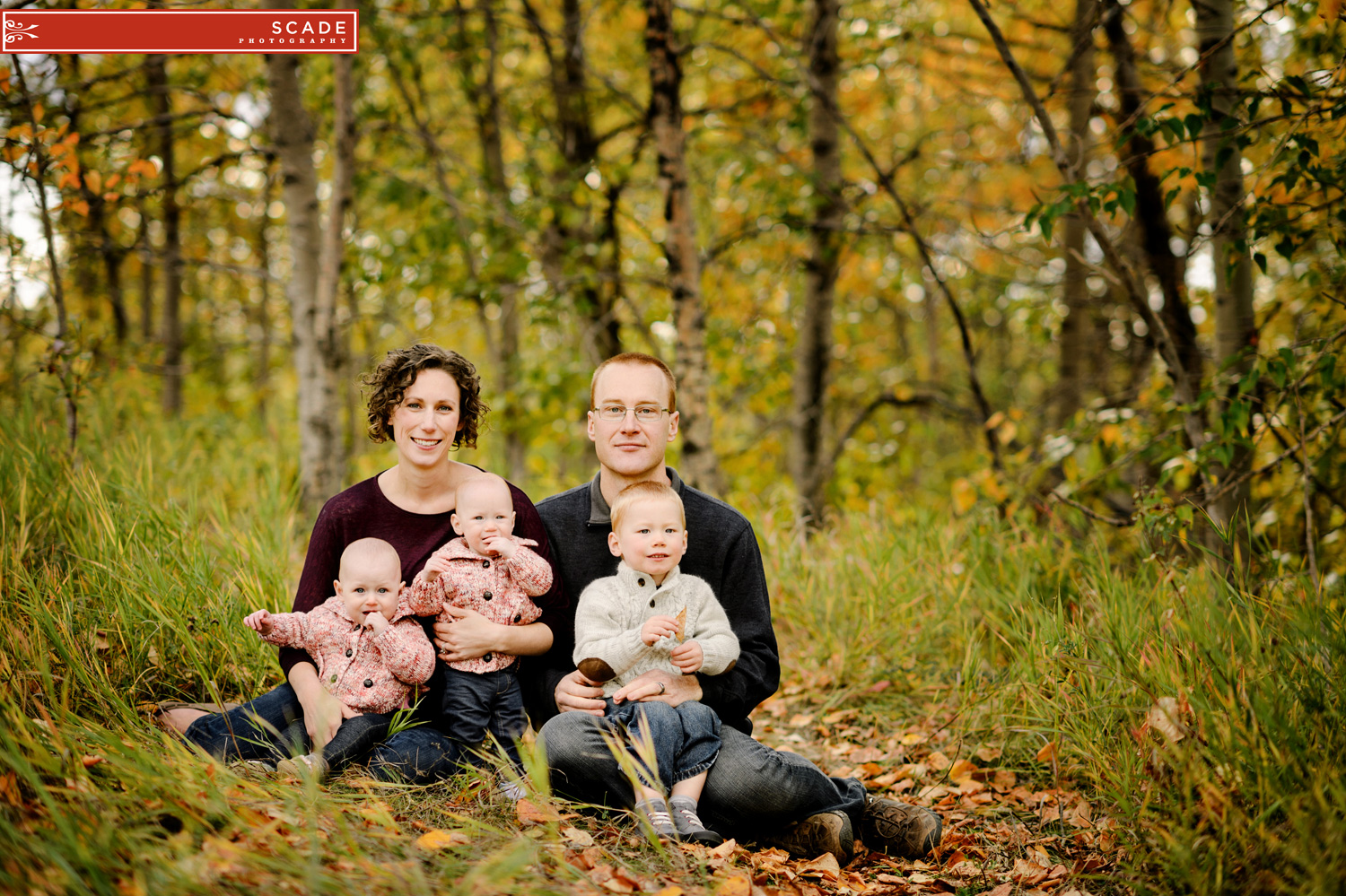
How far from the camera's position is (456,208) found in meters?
6.35

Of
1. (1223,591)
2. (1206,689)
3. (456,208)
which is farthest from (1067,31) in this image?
(456,208)

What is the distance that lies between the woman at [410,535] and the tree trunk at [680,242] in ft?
7.44

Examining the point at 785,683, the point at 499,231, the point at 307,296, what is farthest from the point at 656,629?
the point at 499,231

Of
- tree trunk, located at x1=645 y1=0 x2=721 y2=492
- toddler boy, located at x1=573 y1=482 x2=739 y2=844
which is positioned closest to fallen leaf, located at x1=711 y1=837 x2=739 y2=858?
toddler boy, located at x1=573 y1=482 x2=739 y2=844

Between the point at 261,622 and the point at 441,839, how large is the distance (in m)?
0.92

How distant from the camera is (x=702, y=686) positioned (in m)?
2.74

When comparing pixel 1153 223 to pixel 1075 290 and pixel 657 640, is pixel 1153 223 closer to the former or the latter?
pixel 1075 290

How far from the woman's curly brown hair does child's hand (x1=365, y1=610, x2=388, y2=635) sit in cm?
63

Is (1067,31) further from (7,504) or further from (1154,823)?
(7,504)

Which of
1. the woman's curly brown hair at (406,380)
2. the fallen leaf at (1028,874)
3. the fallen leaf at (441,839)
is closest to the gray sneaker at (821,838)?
the fallen leaf at (1028,874)

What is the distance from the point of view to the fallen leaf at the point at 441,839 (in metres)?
2.11

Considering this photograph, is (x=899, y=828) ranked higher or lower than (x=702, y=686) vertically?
lower

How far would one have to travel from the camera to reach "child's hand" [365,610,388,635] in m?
2.62

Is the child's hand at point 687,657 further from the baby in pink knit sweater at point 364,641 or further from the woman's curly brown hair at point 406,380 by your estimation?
the woman's curly brown hair at point 406,380
